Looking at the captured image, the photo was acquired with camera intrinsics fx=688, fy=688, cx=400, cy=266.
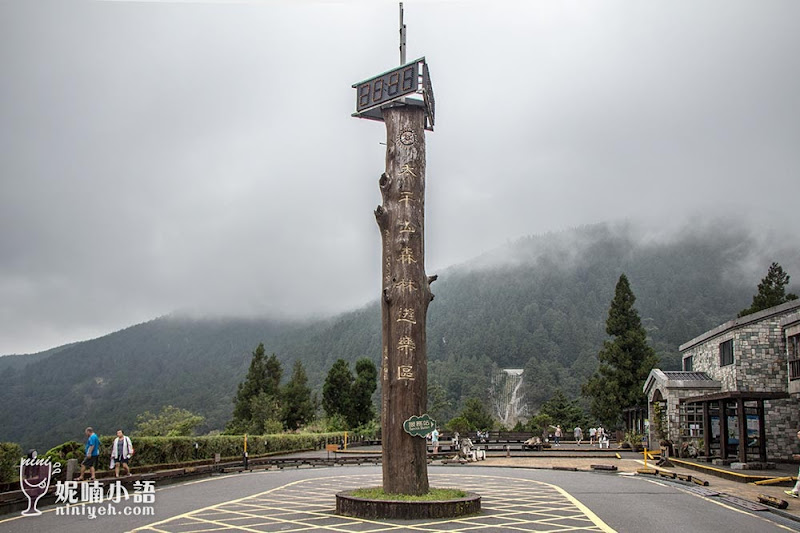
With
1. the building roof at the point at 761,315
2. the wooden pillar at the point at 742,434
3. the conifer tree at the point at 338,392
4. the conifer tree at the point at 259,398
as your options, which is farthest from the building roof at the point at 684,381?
the conifer tree at the point at 338,392

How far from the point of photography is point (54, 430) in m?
78.8

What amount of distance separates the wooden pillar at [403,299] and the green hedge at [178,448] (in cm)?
940

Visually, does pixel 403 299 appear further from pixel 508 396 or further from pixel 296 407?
pixel 508 396

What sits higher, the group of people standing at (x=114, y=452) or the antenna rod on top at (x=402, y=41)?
the antenna rod on top at (x=402, y=41)

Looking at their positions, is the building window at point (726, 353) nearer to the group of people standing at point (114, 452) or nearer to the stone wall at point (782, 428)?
the stone wall at point (782, 428)

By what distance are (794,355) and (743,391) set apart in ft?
8.30

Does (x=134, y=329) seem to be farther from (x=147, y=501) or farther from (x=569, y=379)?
(x=147, y=501)

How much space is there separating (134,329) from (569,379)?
9682cm

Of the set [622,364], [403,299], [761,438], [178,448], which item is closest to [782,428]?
[761,438]

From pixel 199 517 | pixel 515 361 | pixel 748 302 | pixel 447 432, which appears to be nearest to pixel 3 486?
pixel 199 517

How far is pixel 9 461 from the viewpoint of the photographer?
14203 millimetres

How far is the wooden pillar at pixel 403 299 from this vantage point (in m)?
11.9

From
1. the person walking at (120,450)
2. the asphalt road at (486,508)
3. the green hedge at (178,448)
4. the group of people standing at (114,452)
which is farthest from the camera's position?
the green hedge at (178,448)

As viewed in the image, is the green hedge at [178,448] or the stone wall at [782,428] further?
the stone wall at [782,428]
